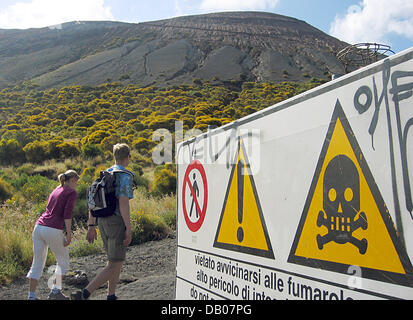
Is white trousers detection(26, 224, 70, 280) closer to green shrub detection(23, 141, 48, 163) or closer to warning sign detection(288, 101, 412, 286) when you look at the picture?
warning sign detection(288, 101, 412, 286)

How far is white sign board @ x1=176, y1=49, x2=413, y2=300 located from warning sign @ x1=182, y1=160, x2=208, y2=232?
0.17 meters

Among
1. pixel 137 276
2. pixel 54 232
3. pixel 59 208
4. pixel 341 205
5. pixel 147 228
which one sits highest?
pixel 341 205

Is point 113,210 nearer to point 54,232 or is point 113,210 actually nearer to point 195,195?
point 195,195

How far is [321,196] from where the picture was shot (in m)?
1.93

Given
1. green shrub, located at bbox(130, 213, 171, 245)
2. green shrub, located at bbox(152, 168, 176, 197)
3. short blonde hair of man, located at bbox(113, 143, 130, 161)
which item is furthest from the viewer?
green shrub, located at bbox(152, 168, 176, 197)

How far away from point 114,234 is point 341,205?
3014mm

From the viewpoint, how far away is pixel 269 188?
91.2 inches

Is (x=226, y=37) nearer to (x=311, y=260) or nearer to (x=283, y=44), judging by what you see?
(x=283, y=44)

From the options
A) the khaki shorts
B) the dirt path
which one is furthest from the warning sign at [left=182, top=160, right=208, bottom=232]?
the dirt path

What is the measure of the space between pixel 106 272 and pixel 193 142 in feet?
6.14

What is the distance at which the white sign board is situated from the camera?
158 centimetres

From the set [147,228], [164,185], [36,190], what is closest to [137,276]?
[147,228]
